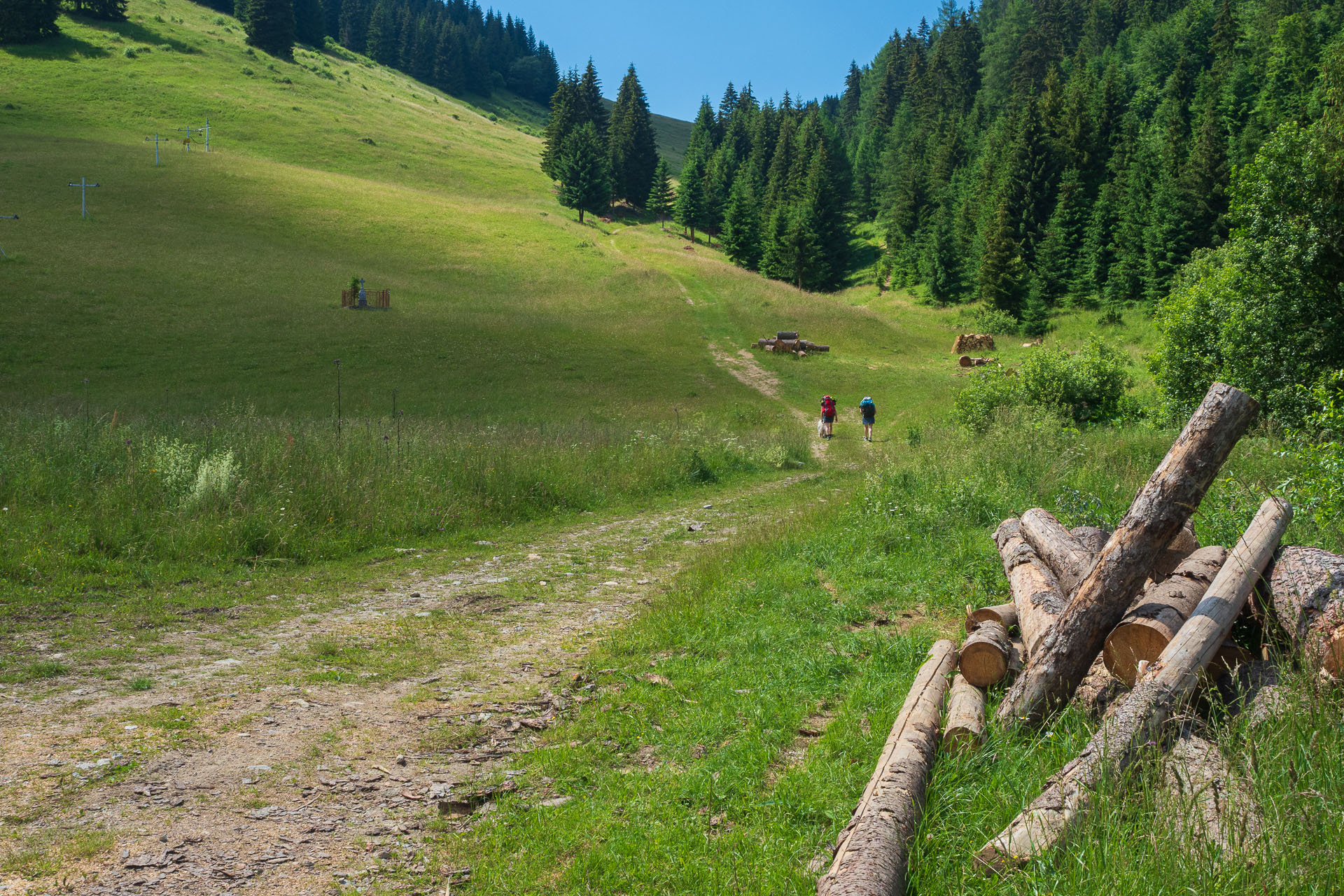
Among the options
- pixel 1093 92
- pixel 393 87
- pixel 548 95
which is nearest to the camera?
pixel 1093 92

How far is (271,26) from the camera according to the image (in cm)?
11656

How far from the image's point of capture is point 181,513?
10188 millimetres

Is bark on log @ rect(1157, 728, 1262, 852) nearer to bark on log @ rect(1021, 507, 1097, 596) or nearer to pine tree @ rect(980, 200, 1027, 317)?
bark on log @ rect(1021, 507, 1097, 596)

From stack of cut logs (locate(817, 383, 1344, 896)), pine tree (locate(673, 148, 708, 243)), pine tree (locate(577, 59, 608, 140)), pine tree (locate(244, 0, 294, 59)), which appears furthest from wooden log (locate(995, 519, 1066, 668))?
pine tree (locate(244, 0, 294, 59))

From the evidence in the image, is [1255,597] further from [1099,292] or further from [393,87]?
[393,87]

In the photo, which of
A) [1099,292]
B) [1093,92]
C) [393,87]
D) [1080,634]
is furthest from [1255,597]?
[393,87]

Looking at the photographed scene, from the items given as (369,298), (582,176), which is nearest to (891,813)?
(369,298)

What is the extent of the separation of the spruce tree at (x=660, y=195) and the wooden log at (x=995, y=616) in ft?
324

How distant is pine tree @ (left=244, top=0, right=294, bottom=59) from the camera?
11488cm

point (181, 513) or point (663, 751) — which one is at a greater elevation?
point (663, 751)

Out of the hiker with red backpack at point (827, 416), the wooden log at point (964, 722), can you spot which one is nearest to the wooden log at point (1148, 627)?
the wooden log at point (964, 722)

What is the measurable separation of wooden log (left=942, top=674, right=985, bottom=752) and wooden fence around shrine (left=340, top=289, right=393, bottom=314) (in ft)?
127

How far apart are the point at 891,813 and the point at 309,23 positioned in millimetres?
167889

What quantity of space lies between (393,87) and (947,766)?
150m
